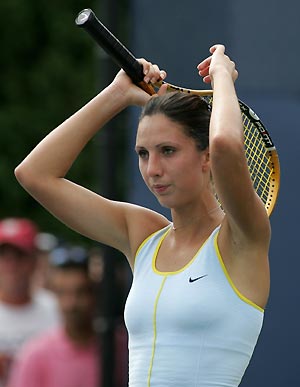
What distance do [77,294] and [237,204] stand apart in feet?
11.8

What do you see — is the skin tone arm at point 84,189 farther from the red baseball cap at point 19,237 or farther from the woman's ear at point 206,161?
the red baseball cap at point 19,237

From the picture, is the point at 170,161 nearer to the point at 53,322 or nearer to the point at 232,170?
the point at 232,170

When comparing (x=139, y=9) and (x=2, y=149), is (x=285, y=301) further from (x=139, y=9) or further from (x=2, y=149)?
(x=2, y=149)

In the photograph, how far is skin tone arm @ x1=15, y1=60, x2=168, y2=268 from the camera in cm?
405

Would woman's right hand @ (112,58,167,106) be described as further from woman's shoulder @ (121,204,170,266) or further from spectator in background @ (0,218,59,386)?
spectator in background @ (0,218,59,386)

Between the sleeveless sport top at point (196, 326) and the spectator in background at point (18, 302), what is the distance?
3856 millimetres

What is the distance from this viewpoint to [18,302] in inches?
297

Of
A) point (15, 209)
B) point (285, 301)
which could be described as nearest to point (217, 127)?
point (285, 301)

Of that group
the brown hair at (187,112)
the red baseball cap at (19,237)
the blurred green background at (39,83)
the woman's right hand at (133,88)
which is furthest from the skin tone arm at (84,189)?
the blurred green background at (39,83)

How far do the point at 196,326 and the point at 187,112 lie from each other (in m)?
0.63

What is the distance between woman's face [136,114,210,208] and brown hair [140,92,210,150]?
0.02 m

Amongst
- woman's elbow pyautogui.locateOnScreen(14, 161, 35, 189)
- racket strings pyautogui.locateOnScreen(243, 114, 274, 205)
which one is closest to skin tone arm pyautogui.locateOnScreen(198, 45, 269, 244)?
racket strings pyautogui.locateOnScreen(243, 114, 274, 205)

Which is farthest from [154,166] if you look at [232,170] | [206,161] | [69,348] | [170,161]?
[69,348]

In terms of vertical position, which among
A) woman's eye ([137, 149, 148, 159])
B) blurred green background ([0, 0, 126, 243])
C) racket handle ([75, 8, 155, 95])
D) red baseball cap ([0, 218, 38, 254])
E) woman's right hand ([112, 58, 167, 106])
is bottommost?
woman's eye ([137, 149, 148, 159])
